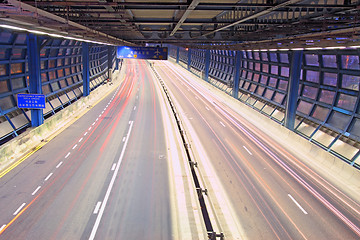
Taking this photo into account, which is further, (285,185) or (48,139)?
(48,139)

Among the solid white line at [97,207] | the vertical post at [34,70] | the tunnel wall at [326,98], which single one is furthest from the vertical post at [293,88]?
the vertical post at [34,70]

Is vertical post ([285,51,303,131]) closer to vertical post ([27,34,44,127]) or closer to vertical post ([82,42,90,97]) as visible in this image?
vertical post ([27,34,44,127])

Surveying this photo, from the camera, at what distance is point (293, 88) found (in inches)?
1068

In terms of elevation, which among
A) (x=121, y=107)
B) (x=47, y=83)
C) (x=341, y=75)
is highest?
(x=341, y=75)

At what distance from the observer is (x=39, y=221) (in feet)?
43.1

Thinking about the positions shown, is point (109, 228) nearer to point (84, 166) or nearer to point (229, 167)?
point (84, 166)

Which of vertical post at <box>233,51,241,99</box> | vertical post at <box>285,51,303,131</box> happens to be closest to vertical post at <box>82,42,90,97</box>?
vertical post at <box>233,51,241,99</box>

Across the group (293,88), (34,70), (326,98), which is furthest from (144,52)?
(326,98)

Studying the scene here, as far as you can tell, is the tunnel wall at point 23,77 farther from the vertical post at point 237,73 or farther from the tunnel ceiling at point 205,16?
the vertical post at point 237,73

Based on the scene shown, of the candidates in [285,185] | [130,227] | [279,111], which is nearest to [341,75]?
[279,111]

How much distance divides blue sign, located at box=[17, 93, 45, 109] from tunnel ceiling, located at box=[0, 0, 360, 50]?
8.48 meters

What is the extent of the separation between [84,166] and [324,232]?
15.1 meters

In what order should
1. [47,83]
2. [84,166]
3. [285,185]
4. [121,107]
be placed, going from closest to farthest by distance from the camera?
1. [285,185]
2. [84,166]
3. [47,83]
4. [121,107]

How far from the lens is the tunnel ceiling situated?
10102 millimetres
